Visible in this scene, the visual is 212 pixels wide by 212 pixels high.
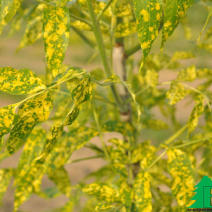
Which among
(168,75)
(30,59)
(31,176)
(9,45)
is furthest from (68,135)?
(9,45)

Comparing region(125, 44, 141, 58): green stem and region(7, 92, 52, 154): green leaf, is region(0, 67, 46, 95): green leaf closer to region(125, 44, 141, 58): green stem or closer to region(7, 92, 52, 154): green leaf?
region(7, 92, 52, 154): green leaf

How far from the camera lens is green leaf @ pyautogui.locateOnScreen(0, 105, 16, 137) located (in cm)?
34

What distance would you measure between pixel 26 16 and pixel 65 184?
13.8 inches

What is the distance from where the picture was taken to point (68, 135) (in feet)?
1.77

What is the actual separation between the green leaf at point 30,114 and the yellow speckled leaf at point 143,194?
0.20 m

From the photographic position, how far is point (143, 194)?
47cm

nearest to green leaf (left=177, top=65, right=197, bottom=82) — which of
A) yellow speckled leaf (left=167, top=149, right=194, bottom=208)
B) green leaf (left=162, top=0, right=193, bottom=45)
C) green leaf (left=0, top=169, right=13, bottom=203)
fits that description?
yellow speckled leaf (left=167, top=149, right=194, bottom=208)

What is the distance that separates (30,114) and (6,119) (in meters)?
0.03

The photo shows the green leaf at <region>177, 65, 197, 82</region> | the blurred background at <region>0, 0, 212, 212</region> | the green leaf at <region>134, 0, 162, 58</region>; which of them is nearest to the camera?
the green leaf at <region>134, 0, 162, 58</region>

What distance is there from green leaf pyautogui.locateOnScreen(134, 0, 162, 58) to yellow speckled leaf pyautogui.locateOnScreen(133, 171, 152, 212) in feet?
0.76

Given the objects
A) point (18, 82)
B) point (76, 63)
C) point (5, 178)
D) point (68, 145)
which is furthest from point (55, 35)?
point (76, 63)

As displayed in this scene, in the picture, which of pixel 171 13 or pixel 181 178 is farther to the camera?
pixel 181 178

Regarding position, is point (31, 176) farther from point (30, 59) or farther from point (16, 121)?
point (30, 59)

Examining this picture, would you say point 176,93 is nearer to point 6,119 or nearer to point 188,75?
point 188,75
